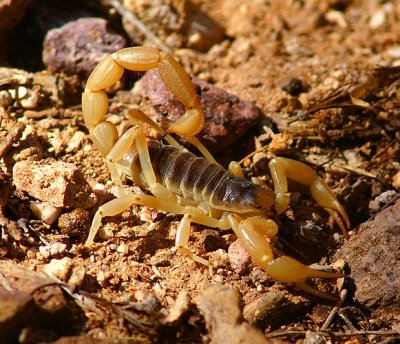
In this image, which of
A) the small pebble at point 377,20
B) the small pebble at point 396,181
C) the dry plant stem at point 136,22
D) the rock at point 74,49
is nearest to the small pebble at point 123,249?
the rock at point 74,49

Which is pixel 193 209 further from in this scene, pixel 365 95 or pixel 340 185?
pixel 365 95

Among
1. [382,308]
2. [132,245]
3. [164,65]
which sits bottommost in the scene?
[382,308]

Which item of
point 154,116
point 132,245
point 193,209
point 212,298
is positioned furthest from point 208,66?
point 212,298

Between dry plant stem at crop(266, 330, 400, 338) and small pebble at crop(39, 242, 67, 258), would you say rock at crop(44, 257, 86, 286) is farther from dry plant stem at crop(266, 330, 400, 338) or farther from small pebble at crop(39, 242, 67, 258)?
dry plant stem at crop(266, 330, 400, 338)

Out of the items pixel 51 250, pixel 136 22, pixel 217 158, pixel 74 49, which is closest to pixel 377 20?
pixel 136 22

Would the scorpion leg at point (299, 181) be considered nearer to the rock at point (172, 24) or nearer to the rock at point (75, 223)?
the rock at point (75, 223)

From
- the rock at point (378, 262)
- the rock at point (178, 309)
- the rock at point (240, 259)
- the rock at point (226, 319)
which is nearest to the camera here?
the rock at point (226, 319)

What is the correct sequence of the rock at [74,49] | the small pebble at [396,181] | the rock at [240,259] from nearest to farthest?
the rock at [240,259], the small pebble at [396,181], the rock at [74,49]
